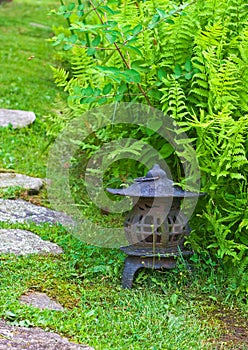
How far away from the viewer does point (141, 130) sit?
16.1 ft

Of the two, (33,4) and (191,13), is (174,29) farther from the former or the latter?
(33,4)

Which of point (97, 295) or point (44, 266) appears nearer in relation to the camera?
point (97, 295)

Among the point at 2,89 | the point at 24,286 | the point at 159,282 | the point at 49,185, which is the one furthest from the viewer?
the point at 2,89

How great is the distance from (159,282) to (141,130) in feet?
4.37

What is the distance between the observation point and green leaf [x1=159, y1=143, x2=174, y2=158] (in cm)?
465

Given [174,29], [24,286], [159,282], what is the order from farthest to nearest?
[174,29]
[159,282]
[24,286]

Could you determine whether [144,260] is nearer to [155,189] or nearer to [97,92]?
[155,189]

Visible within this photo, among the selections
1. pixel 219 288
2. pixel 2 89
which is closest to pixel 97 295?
pixel 219 288

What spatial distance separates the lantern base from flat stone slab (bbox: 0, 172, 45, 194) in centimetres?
183

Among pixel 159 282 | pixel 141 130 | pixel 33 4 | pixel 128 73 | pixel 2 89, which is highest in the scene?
pixel 128 73

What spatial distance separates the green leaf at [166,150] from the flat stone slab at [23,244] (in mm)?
1069

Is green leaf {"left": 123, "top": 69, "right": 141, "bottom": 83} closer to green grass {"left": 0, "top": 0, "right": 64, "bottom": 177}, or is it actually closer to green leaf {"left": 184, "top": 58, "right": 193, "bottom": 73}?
green leaf {"left": 184, "top": 58, "right": 193, "bottom": 73}

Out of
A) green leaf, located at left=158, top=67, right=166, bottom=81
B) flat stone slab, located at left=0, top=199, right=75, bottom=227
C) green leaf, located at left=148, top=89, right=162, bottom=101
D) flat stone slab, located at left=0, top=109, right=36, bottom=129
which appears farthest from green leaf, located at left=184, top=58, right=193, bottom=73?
flat stone slab, located at left=0, top=109, right=36, bottom=129

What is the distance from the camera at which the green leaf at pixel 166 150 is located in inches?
183
